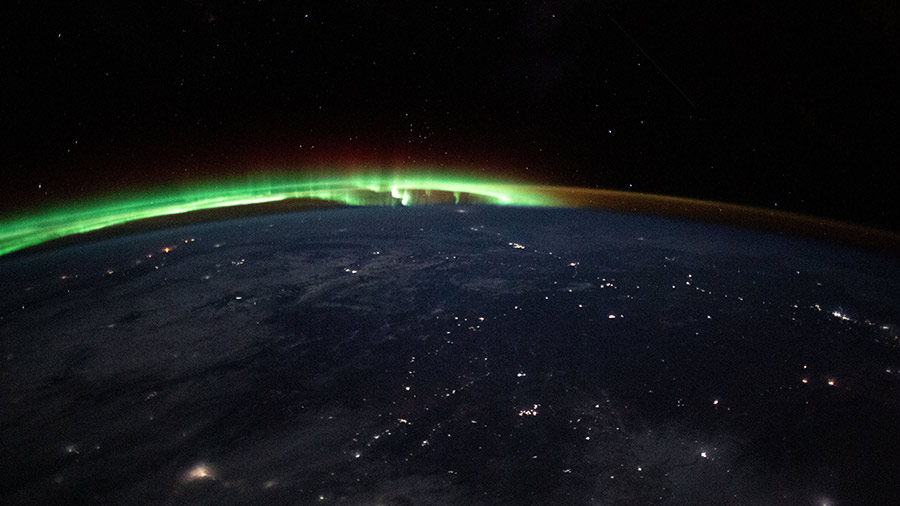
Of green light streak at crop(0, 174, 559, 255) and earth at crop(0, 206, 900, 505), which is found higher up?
green light streak at crop(0, 174, 559, 255)

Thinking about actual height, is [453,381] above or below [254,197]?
below

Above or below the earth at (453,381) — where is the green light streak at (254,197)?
above

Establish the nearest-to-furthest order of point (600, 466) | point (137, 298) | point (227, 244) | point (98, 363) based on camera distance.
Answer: point (600, 466) → point (98, 363) → point (137, 298) → point (227, 244)

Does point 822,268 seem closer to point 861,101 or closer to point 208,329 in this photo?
point 861,101

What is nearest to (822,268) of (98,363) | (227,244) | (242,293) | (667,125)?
(667,125)

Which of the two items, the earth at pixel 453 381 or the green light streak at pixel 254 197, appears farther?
the green light streak at pixel 254 197
